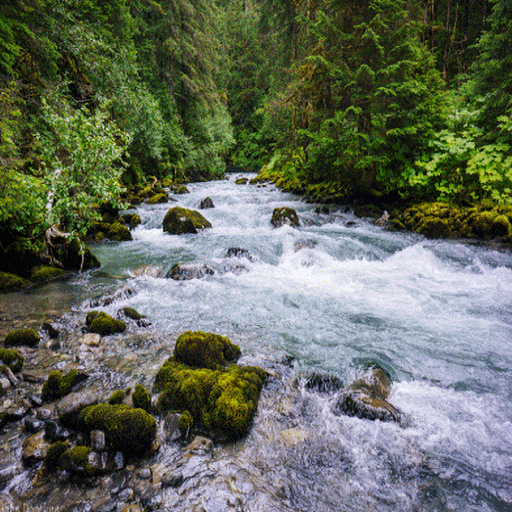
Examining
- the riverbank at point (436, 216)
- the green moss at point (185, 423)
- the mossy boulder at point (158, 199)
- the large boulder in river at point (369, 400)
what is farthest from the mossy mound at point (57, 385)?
the mossy boulder at point (158, 199)

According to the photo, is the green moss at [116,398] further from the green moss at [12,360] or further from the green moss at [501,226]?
the green moss at [501,226]

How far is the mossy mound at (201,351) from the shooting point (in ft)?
11.7

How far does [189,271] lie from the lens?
23.6 feet

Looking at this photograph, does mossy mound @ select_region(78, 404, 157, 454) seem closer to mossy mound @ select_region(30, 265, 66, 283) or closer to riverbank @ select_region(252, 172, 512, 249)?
mossy mound @ select_region(30, 265, 66, 283)

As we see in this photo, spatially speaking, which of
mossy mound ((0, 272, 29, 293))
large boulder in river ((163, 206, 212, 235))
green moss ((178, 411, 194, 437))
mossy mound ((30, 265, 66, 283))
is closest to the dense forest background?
mossy mound ((30, 265, 66, 283))

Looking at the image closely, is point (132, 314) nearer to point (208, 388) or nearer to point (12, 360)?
point (12, 360)

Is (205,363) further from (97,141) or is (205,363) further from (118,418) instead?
(97,141)

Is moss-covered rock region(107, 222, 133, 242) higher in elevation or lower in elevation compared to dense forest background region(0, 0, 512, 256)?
lower

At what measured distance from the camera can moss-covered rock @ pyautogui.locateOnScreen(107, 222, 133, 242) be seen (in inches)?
407

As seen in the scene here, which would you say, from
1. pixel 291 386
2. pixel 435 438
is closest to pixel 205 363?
pixel 291 386

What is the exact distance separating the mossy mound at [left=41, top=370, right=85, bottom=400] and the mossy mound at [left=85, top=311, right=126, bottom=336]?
46.8 inches

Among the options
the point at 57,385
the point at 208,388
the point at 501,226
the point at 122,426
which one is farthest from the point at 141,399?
the point at 501,226

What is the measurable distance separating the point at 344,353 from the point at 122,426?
2.98 meters

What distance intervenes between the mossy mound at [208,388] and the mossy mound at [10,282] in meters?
4.42
